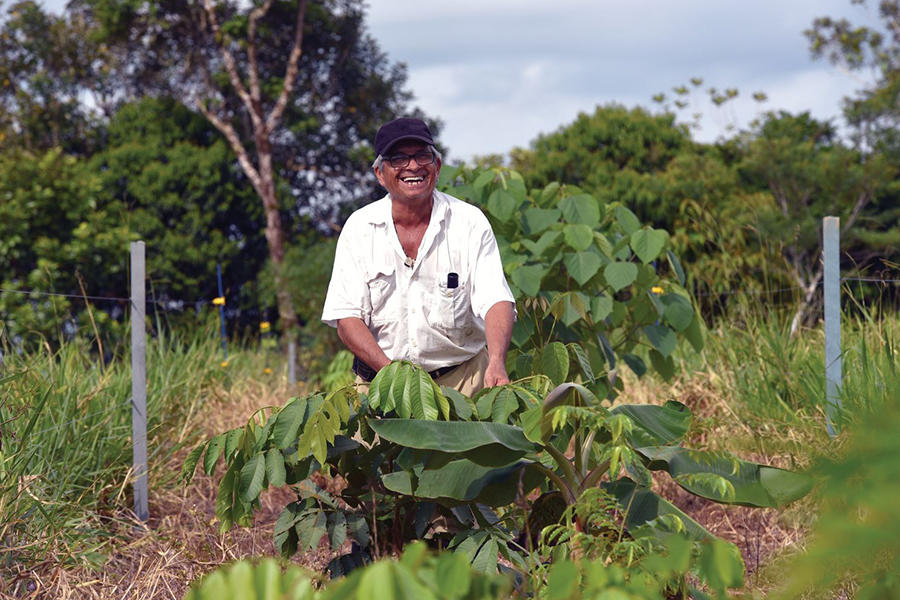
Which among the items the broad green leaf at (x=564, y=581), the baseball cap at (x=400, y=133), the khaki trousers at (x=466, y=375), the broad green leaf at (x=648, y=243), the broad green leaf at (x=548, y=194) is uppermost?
the baseball cap at (x=400, y=133)

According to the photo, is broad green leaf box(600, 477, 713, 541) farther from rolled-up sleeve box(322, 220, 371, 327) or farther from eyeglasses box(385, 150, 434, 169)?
eyeglasses box(385, 150, 434, 169)

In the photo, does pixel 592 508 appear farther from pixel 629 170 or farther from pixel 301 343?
pixel 629 170

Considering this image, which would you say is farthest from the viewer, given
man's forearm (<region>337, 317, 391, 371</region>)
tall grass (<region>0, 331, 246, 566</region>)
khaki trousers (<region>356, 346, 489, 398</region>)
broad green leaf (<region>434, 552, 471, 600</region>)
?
khaki trousers (<region>356, 346, 489, 398</region>)

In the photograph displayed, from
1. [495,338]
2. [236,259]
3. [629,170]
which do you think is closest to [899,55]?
[629,170]

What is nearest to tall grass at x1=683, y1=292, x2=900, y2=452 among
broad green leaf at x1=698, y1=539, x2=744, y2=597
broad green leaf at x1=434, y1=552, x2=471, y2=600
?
broad green leaf at x1=698, y1=539, x2=744, y2=597

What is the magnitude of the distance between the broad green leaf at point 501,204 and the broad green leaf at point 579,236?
36 centimetres

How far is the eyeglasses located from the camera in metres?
3.92

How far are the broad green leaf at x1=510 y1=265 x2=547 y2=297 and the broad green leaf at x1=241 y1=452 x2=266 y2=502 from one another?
1998 mm

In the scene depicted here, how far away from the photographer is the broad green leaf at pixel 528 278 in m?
4.73

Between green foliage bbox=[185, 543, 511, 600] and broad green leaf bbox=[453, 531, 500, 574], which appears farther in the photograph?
broad green leaf bbox=[453, 531, 500, 574]

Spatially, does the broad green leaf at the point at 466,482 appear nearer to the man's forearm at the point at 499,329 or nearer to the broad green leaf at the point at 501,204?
the man's forearm at the point at 499,329

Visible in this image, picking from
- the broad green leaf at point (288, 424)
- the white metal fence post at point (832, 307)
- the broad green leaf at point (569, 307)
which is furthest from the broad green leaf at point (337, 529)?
the white metal fence post at point (832, 307)

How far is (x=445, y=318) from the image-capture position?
13.2 feet

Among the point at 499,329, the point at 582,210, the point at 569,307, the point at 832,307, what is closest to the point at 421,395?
the point at 499,329
